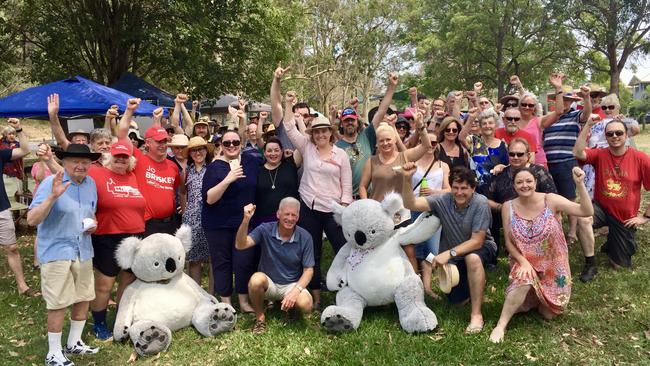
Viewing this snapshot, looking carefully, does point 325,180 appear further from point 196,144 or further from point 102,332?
point 102,332

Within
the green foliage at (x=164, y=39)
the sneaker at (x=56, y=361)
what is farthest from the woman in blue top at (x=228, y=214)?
the green foliage at (x=164, y=39)

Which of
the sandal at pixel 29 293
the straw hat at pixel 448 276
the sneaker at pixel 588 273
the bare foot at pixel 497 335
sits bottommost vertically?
the sandal at pixel 29 293

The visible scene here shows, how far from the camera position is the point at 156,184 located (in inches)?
214

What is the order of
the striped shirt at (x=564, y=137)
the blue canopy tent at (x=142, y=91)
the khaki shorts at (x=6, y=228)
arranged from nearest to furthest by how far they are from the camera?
1. the khaki shorts at (x=6, y=228)
2. the striped shirt at (x=564, y=137)
3. the blue canopy tent at (x=142, y=91)

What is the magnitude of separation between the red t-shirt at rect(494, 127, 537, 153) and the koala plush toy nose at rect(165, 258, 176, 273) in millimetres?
4272

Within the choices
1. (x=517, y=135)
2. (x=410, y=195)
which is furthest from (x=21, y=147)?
(x=517, y=135)

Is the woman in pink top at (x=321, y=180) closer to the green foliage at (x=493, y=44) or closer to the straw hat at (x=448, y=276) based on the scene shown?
the straw hat at (x=448, y=276)

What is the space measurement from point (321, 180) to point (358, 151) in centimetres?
73

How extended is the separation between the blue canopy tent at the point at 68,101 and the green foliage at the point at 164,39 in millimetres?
5701

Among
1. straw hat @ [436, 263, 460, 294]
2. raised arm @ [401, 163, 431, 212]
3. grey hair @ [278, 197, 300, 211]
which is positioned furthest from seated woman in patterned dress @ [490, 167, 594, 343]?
grey hair @ [278, 197, 300, 211]

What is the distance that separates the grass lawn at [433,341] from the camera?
171 inches

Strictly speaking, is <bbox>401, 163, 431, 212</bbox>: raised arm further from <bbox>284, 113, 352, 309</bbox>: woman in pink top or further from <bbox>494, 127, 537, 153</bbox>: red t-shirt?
<bbox>494, 127, 537, 153</bbox>: red t-shirt

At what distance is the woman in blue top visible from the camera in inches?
211

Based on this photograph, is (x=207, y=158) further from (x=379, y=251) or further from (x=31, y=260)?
(x=31, y=260)
